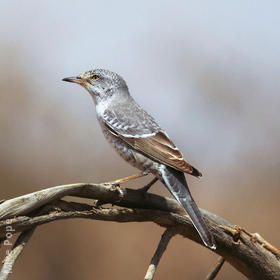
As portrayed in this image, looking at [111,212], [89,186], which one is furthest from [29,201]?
[111,212]

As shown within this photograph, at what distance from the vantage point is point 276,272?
231cm

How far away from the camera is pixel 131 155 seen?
363 cm

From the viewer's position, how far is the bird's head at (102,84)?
443 centimetres

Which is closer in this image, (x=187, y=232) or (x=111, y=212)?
(x=111, y=212)

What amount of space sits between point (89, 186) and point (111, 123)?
2072 millimetres

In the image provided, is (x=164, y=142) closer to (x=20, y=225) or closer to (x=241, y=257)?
(x=241, y=257)

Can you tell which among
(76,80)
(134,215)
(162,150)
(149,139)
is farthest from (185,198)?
(76,80)

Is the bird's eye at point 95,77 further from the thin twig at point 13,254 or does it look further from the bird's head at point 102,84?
the thin twig at point 13,254

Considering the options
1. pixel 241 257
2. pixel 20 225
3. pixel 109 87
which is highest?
pixel 109 87

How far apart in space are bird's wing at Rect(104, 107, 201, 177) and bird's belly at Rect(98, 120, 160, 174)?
29 mm

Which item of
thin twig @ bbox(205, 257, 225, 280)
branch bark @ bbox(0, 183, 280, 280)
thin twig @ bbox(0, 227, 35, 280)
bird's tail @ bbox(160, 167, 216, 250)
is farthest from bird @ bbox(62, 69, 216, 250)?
thin twig @ bbox(0, 227, 35, 280)

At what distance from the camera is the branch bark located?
5.47ft

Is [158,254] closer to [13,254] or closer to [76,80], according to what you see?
[13,254]

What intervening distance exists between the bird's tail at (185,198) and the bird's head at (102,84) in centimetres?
128
